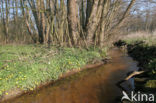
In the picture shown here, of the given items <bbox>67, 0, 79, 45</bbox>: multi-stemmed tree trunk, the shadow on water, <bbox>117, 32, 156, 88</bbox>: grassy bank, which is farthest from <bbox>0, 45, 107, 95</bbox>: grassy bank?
<bbox>117, 32, 156, 88</bbox>: grassy bank

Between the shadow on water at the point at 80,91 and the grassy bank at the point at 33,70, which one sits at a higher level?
the grassy bank at the point at 33,70

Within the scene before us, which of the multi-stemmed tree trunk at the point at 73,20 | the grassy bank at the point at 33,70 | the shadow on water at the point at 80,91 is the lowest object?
the shadow on water at the point at 80,91

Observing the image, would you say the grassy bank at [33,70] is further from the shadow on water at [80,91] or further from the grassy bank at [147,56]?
the grassy bank at [147,56]

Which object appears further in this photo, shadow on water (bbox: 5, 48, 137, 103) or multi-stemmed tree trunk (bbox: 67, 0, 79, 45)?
multi-stemmed tree trunk (bbox: 67, 0, 79, 45)

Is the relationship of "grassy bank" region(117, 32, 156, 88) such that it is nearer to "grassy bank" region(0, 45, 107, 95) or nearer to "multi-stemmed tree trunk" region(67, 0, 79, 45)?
"grassy bank" region(0, 45, 107, 95)

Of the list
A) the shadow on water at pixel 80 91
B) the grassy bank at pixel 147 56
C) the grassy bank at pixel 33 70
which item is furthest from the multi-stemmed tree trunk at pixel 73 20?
the grassy bank at pixel 147 56

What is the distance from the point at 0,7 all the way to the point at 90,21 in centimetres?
1365

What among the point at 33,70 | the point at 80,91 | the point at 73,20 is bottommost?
the point at 80,91

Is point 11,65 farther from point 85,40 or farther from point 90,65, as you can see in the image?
point 85,40

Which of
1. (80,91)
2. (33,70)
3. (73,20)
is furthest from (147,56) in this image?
(33,70)

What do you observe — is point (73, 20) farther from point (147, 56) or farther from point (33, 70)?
point (147, 56)

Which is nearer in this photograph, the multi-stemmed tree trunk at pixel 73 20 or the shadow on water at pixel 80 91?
the shadow on water at pixel 80 91

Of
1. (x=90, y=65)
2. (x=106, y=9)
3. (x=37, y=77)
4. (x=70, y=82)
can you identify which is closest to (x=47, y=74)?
(x=37, y=77)

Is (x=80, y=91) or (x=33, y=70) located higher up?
(x=33, y=70)
